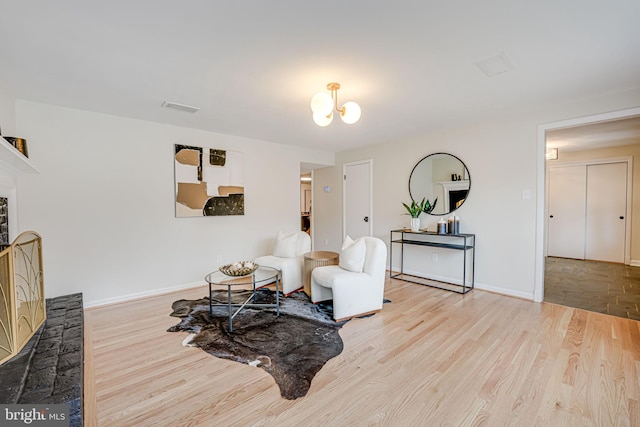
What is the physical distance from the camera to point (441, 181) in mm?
4246

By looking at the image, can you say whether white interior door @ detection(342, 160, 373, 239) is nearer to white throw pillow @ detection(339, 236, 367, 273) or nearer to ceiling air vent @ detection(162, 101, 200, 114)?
white throw pillow @ detection(339, 236, 367, 273)

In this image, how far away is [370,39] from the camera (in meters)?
1.88

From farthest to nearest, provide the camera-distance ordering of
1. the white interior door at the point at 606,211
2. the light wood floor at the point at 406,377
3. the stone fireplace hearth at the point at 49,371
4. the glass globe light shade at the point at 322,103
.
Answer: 1. the white interior door at the point at 606,211
2. the glass globe light shade at the point at 322,103
3. the light wood floor at the point at 406,377
4. the stone fireplace hearth at the point at 49,371

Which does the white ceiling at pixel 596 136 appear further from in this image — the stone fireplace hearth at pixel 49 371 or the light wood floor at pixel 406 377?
the stone fireplace hearth at pixel 49 371

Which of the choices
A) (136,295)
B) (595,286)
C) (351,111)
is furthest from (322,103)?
(595,286)

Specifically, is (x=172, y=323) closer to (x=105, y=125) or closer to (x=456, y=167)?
(x=105, y=125)

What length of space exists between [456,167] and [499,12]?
2.69m

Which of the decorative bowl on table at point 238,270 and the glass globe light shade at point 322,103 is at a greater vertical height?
the glass globe light shade at point 322,103

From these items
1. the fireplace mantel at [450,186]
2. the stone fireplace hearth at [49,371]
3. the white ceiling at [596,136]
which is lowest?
the stone fireplace hearth at [49,371]

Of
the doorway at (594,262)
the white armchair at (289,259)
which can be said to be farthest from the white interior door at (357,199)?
the doorway at (594,262)

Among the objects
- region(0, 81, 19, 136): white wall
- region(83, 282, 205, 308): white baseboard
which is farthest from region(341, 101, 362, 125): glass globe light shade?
region(83, 282, 205, 308): white baseboard

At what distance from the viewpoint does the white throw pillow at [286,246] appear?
13.3ft

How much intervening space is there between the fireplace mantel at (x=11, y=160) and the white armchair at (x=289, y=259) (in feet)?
8.25

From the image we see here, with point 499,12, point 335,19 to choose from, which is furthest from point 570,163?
point 335,19
